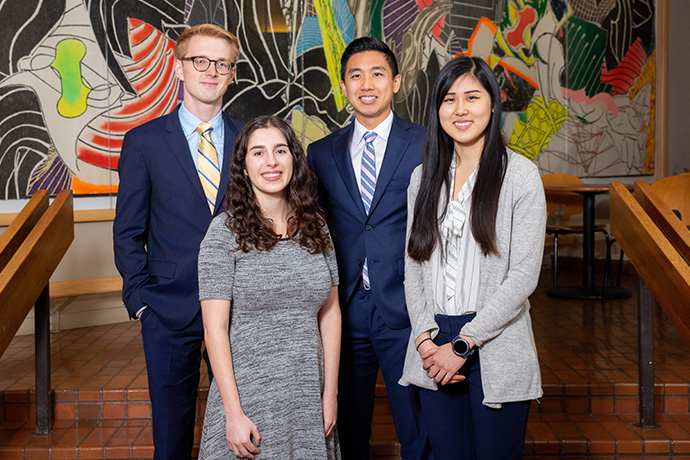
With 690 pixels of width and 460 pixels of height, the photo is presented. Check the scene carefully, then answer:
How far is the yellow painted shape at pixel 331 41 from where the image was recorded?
5949 mm

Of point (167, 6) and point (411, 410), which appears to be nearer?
point (411, 410)

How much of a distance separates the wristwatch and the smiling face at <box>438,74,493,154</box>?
1.95 feet

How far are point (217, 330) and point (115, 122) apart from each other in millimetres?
3637

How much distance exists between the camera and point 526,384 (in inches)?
75.6

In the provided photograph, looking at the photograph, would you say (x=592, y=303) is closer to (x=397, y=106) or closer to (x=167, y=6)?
(x=397, y=106)

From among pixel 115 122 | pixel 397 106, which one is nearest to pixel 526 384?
pixel 115 122

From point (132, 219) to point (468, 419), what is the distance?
4.42ft

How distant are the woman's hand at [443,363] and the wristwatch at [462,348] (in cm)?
1

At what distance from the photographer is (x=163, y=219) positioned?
243cm

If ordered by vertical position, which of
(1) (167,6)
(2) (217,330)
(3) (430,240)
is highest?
(1) (167,6)

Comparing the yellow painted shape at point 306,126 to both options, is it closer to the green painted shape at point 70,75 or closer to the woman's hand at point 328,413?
the green painted shape at point 70,75

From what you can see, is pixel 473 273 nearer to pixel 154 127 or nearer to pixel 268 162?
pixel 268 162

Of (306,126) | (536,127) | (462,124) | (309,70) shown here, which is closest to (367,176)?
(462,124)

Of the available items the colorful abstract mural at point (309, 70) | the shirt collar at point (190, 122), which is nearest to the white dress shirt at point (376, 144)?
the shirt collar at point (190, 122)
